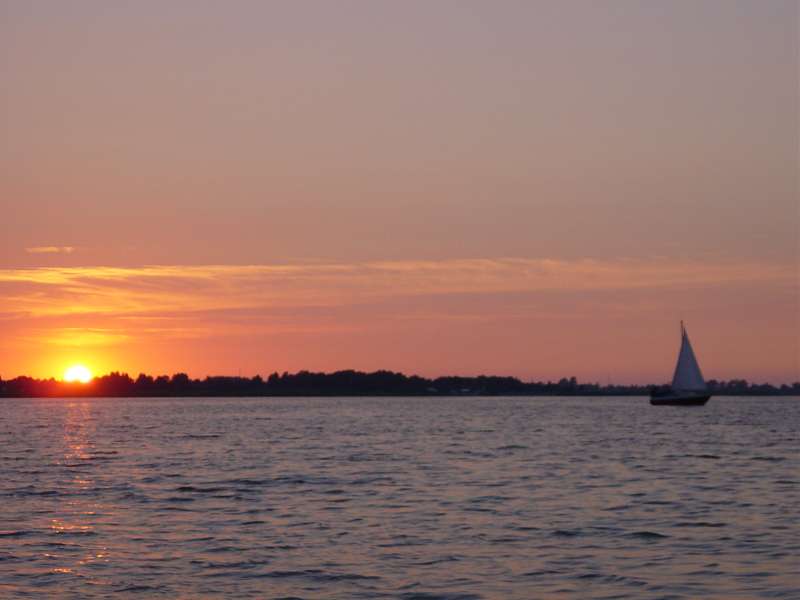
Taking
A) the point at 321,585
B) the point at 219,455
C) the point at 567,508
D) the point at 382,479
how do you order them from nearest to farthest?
the point at 321,585, the point at 567,508, the point at 382,479, the point at 219,455

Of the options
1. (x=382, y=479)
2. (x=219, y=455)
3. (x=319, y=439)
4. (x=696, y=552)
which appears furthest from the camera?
(x=319, y=439)

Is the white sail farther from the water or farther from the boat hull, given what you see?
the water

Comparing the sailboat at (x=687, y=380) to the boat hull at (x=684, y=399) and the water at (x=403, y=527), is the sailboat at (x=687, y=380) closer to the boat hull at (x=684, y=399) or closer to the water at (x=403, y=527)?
the boat hull at (x=684, y=399)

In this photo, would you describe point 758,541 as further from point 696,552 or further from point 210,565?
point 210,565

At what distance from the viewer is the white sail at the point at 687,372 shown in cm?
16625

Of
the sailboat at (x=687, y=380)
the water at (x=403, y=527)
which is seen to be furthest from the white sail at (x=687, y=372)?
the water at (x=403, y=527)

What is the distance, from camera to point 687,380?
554 feet

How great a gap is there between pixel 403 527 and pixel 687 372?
459 ft

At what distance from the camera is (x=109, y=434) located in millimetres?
105562

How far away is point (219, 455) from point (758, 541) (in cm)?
4354

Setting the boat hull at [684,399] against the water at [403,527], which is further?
the boat hull at [684,399]

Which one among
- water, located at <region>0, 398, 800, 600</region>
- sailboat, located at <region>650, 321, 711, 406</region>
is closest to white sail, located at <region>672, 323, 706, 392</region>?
sailboat, located at <region>650, 321, 711, 406</region>

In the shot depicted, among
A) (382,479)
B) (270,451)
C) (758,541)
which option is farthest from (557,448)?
(758,541)

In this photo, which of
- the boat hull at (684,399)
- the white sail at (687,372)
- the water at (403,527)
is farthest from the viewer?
the boat hull at (684,399)
